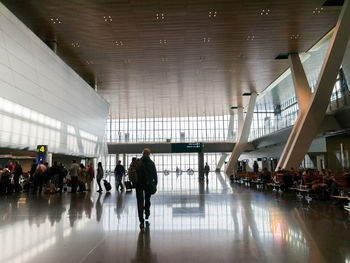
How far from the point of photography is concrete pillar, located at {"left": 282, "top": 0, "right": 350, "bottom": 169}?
13359 millimetres

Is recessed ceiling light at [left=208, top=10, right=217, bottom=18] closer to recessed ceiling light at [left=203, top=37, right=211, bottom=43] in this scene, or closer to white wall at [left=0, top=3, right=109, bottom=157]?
recessed ceiling light at [left=203, top=37, right=211, bottom=43]

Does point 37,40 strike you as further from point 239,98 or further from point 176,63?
point 239,98

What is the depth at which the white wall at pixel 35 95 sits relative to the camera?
485 inches

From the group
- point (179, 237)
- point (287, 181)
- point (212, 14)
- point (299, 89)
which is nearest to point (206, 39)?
point (212, 14)

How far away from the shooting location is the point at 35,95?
49.4 ft

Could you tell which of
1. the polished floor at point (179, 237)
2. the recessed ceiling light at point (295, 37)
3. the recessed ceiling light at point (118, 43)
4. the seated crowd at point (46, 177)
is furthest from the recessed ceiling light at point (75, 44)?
the recessed ceiling light at point (295, 37)

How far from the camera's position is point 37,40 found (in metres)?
14.3

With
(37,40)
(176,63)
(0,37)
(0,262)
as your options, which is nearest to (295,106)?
(176,63)

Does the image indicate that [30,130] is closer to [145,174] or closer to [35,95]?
[35,95]

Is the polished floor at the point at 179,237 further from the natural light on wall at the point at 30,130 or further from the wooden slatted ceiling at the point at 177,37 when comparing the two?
the wooden slatted ceiling at the point at 177,37

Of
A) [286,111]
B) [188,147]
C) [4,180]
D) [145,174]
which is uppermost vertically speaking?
[286,111]

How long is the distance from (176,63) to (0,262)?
17.5 meters

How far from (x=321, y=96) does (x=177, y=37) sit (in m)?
8.77

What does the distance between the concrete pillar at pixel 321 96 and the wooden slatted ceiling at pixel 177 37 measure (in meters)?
0.93
